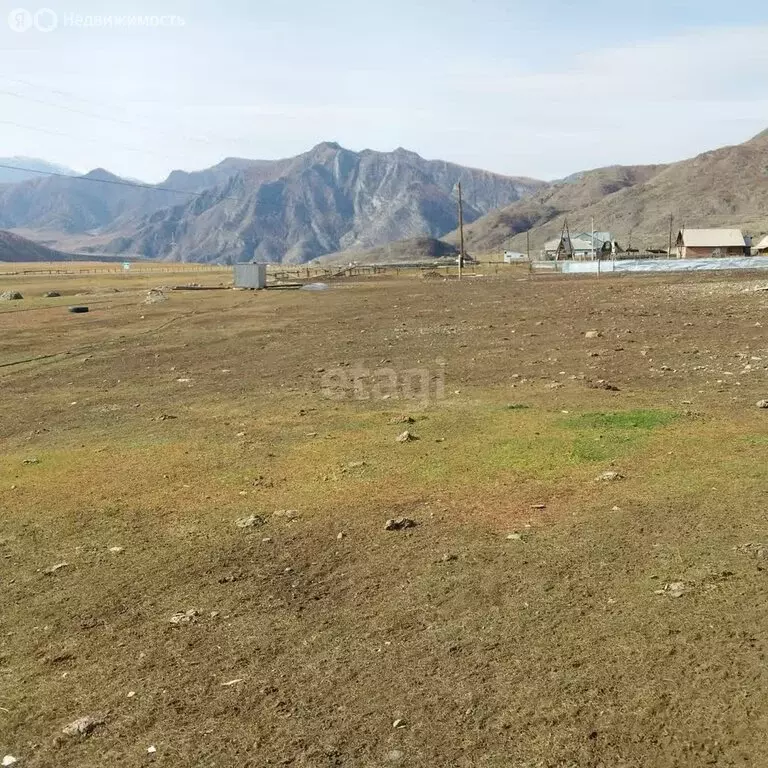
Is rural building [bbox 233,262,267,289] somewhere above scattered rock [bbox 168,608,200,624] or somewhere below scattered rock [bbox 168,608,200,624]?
above

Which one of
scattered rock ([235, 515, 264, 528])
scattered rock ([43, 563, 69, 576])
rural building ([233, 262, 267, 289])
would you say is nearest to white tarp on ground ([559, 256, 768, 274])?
rural building ([233, 262, 267, 289])

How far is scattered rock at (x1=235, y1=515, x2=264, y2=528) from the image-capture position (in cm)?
793

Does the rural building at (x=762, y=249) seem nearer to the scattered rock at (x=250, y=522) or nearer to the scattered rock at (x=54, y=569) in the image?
the scattered rock at (x=250, y=522)

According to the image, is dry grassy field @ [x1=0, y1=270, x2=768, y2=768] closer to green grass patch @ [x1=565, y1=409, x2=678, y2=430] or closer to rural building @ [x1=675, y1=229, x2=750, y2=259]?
green grass patch @ [x1=565, y1=409, x2=678, y2=430]

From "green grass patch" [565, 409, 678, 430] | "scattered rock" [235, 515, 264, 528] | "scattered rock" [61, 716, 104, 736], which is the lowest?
"scattered rock" [61, 716, 104, 736]

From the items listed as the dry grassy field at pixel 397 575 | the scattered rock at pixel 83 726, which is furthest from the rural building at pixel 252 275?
the scattered rock at pixel 83 726

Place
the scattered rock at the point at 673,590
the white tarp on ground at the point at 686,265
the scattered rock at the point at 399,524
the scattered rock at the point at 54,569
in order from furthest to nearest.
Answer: the white tarp on ground at the point at 686,265 → the scattered rock at the point at 399,524 → the scattered rock at the point at 54,569 → the scattered rock at the point at 673,590

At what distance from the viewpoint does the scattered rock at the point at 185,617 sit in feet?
19.8


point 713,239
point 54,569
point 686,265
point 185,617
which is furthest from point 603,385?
point 713,239

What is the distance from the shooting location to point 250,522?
795cm

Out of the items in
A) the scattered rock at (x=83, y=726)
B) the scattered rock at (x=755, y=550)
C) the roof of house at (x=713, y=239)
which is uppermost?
the roof of house at (x=713, y=239)

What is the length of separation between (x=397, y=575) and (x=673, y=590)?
218 centimetres

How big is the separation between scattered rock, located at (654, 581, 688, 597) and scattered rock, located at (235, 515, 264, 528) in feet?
12.9

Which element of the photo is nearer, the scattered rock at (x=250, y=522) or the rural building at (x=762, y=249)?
the scattered rock at (x=250, y=522)
